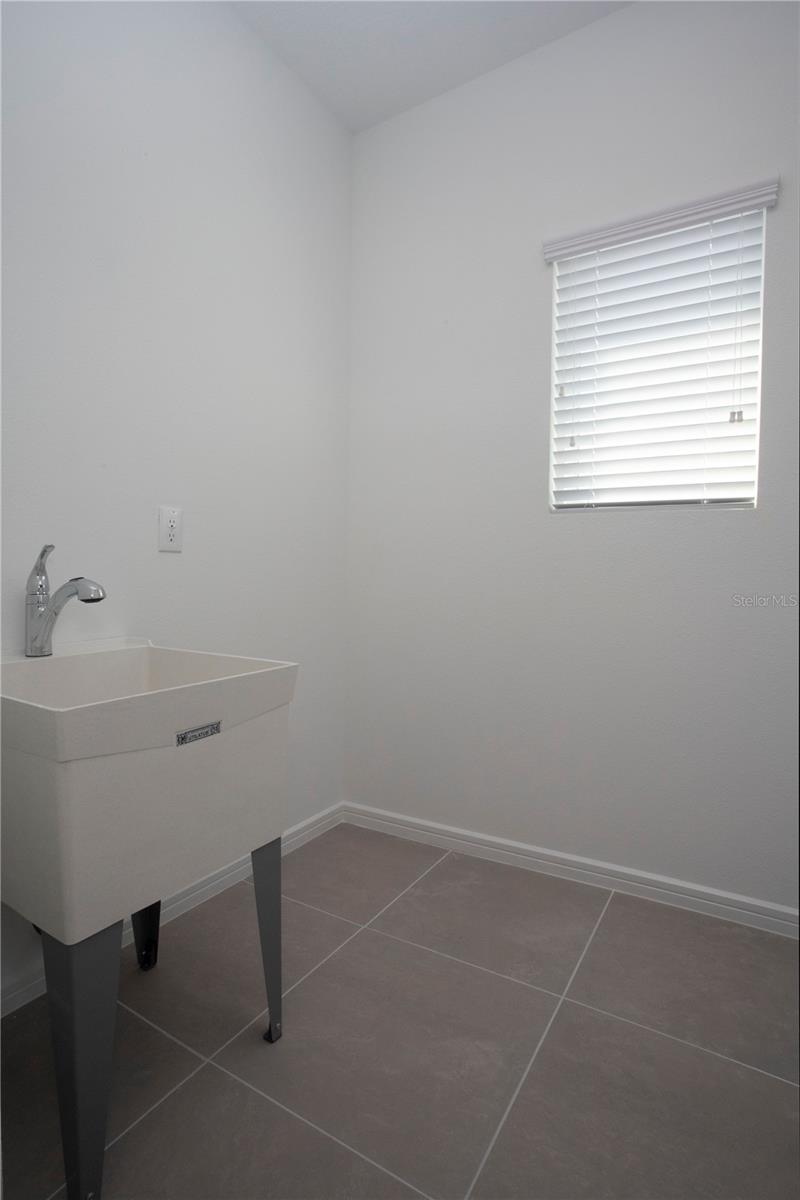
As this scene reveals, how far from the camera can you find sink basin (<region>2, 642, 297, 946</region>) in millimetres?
872

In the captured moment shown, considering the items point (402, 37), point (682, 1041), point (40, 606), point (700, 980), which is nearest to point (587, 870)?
point (700, 980)

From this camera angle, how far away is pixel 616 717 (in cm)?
183

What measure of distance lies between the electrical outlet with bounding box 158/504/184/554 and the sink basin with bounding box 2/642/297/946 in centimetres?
46

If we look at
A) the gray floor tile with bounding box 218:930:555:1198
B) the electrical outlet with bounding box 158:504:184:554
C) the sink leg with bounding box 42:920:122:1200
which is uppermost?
the electrical outlet with bounding box 158:504:184:554

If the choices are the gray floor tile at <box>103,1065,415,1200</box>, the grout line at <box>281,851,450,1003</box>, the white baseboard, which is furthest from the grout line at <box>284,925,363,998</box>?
the white baseboard

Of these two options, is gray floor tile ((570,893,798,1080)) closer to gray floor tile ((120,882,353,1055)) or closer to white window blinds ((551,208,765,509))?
gray floor tile ((120,882,353,1055))

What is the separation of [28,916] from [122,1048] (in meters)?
0.45

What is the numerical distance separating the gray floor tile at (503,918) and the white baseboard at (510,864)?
43 mm

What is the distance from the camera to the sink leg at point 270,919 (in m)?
1.19

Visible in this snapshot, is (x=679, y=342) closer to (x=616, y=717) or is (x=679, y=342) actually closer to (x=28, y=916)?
(x=616, y=717)

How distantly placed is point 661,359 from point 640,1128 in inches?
66.1

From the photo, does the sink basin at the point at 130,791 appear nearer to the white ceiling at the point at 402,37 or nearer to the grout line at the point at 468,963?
the grout line at the point at 468,963

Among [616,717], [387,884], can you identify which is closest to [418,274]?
[616,717]

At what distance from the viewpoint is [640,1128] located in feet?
3.47
